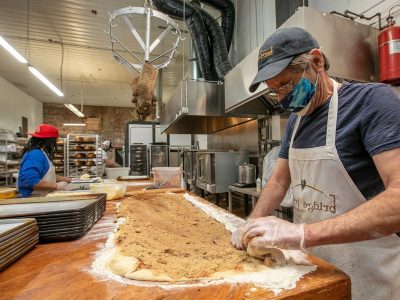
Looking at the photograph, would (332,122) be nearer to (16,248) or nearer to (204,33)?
(16,248)

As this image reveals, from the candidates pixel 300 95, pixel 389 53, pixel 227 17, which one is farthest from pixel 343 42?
pixel 227 17

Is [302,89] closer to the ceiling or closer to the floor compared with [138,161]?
closer to the ceiling

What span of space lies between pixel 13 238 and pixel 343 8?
3041 millimetres

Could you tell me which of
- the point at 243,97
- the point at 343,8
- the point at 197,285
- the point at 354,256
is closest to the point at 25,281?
the point at 197,285

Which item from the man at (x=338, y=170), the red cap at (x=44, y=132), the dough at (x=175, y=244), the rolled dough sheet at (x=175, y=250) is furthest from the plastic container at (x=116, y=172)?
the man at (x=338, y=170)

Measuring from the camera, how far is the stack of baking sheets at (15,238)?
72cm

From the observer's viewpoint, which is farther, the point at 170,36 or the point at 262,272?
the point at 170,36

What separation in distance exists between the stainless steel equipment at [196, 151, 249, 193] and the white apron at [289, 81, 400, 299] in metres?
2.43

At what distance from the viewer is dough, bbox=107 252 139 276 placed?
2.23ft

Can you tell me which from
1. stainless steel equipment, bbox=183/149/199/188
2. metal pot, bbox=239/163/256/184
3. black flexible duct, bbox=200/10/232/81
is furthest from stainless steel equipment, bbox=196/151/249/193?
black flexible duct, bbox=200/10/232/81

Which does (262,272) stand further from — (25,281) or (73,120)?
(73,120)

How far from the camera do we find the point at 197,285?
61 centimetres

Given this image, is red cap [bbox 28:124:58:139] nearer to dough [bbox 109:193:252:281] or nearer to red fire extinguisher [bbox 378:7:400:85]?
dough [bbox 109:193:252:281]

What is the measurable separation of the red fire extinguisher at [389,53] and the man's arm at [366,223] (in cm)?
144
